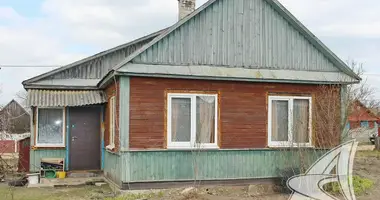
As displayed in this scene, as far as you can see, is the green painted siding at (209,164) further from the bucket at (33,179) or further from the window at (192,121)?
the bucket at (33,179)

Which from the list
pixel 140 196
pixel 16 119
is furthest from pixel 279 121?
pixel 16 119

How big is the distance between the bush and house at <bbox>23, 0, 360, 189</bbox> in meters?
1.15

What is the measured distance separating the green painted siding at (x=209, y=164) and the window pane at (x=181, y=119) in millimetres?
397

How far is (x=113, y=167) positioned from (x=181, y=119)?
233cm

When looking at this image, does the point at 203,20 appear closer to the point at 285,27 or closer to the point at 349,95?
the point at 285,27

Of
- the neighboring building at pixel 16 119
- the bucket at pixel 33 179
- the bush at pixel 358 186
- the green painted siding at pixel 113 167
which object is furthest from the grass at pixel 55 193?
the bush at pixel 358 186

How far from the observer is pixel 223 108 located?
10.8 metres

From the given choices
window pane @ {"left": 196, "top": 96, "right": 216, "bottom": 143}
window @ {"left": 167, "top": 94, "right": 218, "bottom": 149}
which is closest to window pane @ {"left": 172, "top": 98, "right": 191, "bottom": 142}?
window @ {"left": 167, "top": 94, "right": 218, "bottom": 149}

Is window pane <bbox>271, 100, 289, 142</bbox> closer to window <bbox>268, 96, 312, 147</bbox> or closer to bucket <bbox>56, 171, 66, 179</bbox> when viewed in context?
window <bbox>268, 96, 312, 147</bbox>

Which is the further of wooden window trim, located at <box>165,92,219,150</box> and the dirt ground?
wooden window trim, located at <box>165,92,219,150</box>

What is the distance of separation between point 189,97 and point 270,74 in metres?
2.31

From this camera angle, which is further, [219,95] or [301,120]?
[301,120]

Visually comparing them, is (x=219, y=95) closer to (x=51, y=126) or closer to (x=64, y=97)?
(x=64, y=97)

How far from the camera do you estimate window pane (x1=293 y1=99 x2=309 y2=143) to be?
11.5 m
